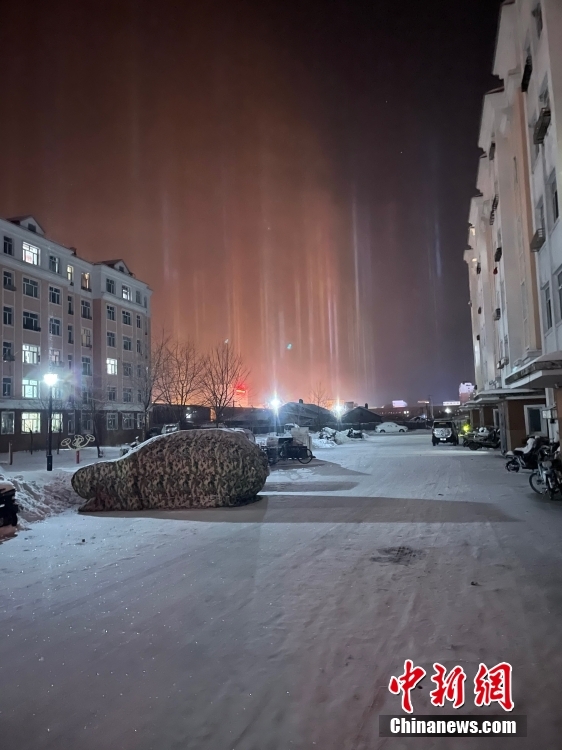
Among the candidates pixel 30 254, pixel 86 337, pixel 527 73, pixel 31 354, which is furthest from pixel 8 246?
pixel 527 73

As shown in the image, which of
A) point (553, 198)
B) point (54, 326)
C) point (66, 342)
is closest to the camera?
point (553, 198)

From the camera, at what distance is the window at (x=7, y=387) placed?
40.7 meters

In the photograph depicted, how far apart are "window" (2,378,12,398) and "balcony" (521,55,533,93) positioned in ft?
122

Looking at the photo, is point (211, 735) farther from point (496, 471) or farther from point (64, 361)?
point (64, 361)

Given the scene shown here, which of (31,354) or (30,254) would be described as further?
(30,254)

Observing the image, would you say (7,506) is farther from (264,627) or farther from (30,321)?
(30,321)

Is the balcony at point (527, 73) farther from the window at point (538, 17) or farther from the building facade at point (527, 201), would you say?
the window at point (538, 17)

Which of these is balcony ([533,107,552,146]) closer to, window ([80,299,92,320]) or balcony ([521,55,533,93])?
balcony ([521,55,533,93])

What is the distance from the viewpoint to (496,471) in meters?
20.6

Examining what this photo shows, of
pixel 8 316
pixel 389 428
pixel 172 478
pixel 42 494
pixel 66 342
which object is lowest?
pixel 389 428

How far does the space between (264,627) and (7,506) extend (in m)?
7.30

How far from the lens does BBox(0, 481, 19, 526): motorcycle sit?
10500 millimetres

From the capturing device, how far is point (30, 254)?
44.4m

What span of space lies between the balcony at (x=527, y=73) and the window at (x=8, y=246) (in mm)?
36413
